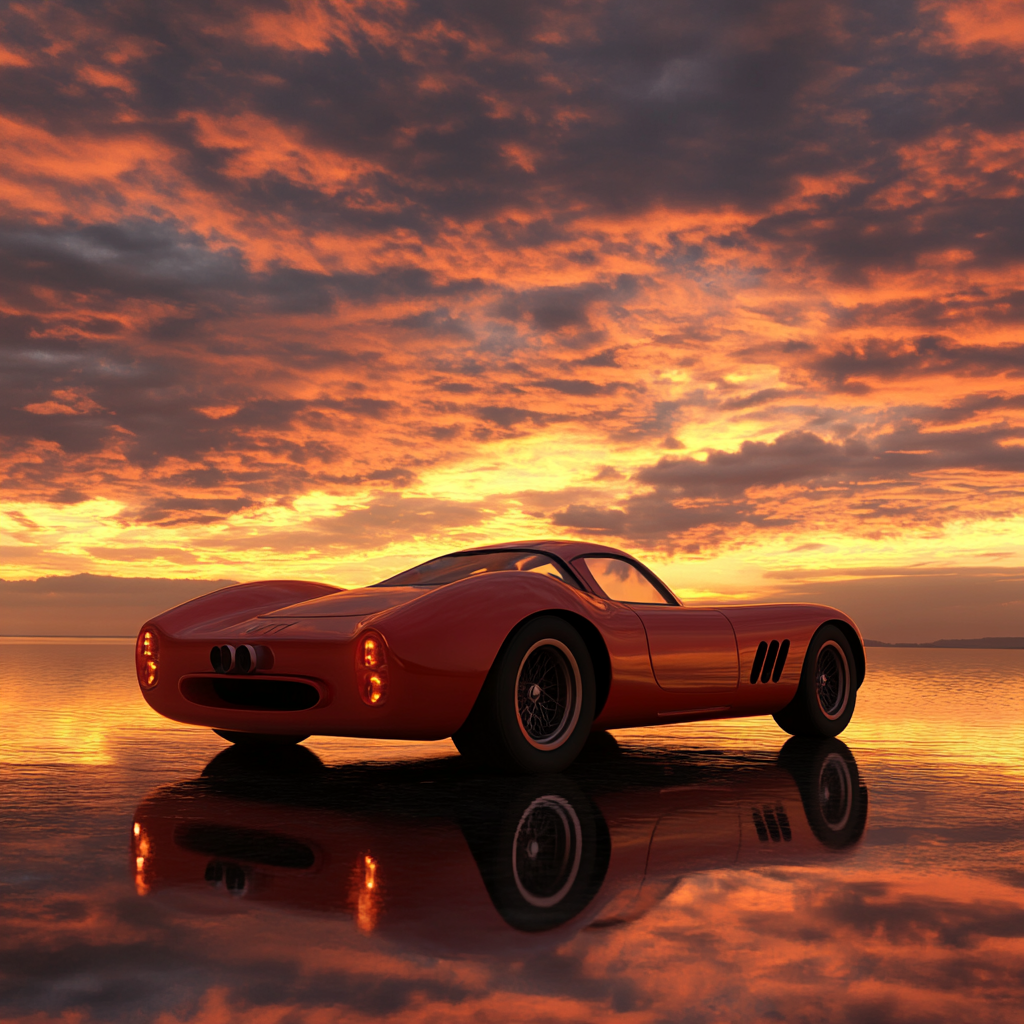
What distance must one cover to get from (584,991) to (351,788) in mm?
3183

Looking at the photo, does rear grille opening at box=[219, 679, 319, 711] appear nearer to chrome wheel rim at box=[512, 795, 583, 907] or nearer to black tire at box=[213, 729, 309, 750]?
black tire at box=[213, 729, 309, 750]

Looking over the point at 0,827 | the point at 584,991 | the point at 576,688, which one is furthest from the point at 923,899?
the point at 0,827

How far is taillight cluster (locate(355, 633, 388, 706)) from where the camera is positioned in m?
5.31

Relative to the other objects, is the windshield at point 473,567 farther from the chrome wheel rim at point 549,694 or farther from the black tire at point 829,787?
the black tire at point 829,787

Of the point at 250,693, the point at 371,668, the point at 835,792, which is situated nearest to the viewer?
the point at 371,668

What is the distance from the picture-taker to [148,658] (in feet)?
21.8

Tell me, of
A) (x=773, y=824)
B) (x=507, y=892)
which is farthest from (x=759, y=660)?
(x=507, y=892)

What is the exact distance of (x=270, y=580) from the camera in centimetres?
772

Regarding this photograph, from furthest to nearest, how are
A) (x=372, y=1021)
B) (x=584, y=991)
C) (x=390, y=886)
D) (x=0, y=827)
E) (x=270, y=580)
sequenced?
(x=270, y=580), (x=0, y=827), (x=390, y=886), (x=584, y=991), (x=372, y=1021)

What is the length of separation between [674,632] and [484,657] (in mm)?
1639

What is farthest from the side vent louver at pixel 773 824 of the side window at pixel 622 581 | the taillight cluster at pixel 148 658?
the taillight cluster at pixel 148 658

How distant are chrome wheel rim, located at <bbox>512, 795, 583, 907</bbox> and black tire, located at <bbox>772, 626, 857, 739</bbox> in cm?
343

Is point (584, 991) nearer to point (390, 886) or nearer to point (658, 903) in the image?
point (658, 903)

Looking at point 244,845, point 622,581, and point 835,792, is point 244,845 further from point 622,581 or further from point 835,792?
point 622,581
